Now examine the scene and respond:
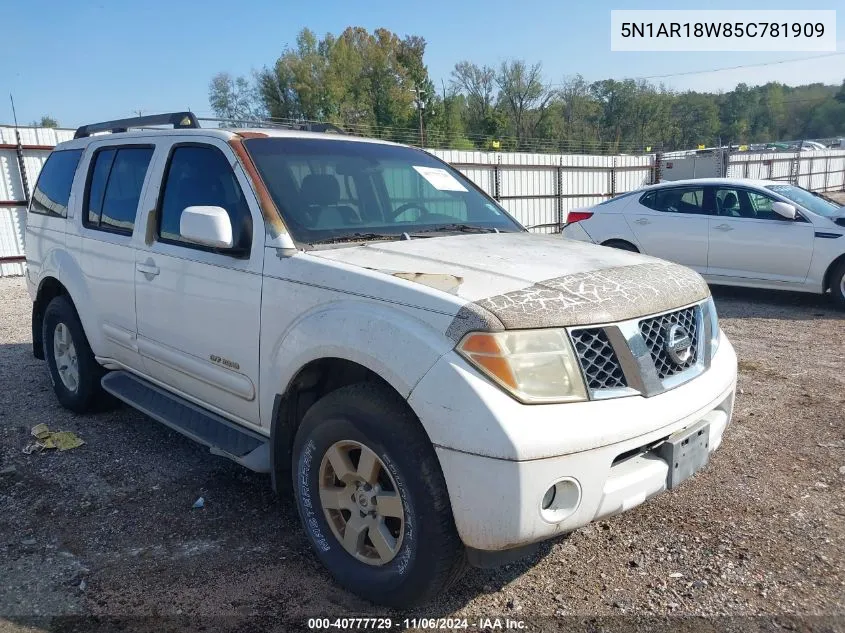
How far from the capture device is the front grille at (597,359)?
229 centimetres

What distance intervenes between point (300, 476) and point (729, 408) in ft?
6.38

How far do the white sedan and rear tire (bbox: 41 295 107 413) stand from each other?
7027mm

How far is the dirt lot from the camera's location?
2.59 metres

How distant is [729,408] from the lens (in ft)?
9.77

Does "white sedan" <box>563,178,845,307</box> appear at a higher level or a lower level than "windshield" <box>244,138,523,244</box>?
lower

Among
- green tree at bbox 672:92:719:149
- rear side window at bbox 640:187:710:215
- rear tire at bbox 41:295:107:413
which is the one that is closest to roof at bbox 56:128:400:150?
rear tire at bbox 41:295:107:413

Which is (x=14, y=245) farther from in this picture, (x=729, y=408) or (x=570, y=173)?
(x=570, y=173)

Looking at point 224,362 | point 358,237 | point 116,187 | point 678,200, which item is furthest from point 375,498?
point 678,200

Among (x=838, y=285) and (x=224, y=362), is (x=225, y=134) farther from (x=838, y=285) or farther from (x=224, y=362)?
(x=838, y=285)

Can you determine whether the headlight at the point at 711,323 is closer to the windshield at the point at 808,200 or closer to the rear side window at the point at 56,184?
the rear side window at the point at 56,184

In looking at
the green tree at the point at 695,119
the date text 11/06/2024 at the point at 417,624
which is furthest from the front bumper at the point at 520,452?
the green tree at the point at 695,119

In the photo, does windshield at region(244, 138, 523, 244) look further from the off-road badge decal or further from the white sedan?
the white sedan

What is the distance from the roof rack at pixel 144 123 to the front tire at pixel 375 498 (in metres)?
2.29

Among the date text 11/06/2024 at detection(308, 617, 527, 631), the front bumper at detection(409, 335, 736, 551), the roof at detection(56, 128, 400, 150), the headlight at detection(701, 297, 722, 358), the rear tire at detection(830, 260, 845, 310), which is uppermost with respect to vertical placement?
the roof at detection(56, 128, 400, 150)
